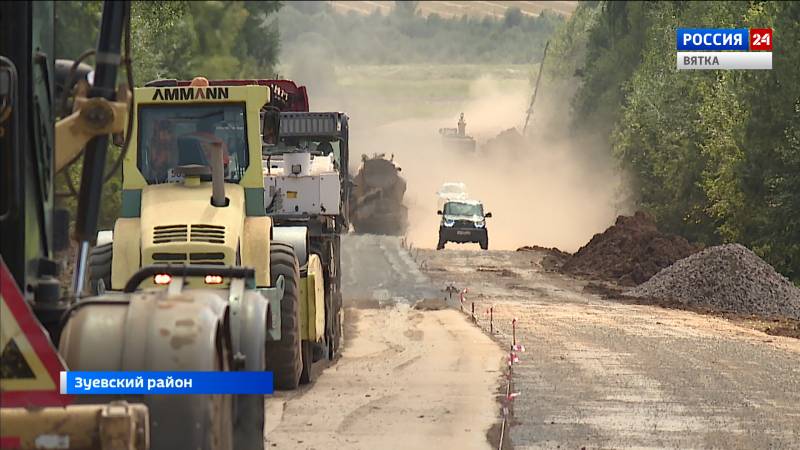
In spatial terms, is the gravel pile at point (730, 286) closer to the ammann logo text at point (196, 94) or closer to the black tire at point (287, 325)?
the black tire at point (287, 325)

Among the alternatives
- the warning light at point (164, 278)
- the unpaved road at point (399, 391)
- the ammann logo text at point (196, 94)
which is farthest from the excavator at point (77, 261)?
the ammann logo text at point (196, 94)

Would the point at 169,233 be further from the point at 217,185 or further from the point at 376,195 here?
the point at 376,195

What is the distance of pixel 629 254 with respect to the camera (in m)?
44.8

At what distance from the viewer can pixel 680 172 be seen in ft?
178

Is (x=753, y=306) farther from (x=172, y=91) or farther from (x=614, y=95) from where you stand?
(x=614, y=95)

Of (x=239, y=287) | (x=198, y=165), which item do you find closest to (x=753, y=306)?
(x=198, y=165)

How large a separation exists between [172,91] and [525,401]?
210 inches

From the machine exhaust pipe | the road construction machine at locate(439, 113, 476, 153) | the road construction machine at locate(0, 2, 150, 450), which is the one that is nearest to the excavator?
the road construction machine at locate(0, 2, 150, 450)

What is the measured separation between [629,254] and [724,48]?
790cm

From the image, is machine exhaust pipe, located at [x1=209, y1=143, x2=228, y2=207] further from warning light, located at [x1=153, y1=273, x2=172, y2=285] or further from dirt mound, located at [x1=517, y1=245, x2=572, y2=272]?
dirt mound, located at [x1=517, y1=245, x2=572, y2=272]

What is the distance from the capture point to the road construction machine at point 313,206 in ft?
60.1

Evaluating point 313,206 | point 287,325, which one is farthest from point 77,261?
point 313,206

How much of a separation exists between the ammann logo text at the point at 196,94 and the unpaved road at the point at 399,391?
341cm

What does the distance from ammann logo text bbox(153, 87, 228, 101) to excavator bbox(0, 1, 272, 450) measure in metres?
9.19
